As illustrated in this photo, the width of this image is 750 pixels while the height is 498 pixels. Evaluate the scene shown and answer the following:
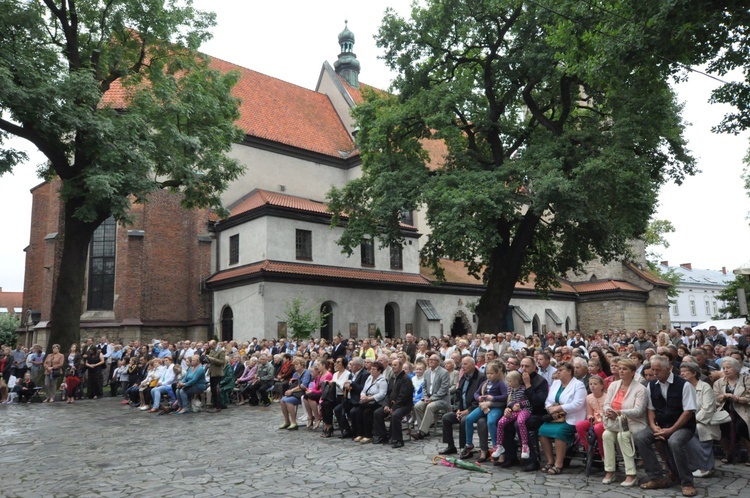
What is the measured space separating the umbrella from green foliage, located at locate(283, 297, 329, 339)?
56.1 ft

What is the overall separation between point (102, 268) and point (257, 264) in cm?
795

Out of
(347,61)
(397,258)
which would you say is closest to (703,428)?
(397,258)

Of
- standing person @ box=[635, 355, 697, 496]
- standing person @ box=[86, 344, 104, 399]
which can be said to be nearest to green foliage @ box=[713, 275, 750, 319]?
standing person @ box=[635, 355, 697, 496]

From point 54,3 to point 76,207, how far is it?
664cm

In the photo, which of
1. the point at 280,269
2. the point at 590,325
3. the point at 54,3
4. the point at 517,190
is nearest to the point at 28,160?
the point at 54,3

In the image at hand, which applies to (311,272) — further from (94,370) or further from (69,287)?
(69,287)

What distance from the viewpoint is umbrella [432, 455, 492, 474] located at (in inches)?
309

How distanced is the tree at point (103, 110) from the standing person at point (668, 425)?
587 inches

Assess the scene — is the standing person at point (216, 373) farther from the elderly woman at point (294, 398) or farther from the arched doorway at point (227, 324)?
the arched doorway at point (227, 324)

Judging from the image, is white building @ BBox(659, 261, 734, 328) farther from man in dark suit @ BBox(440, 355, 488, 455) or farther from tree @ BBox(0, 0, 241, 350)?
man in dark suit @ BBox(440, 355, 488, 455)

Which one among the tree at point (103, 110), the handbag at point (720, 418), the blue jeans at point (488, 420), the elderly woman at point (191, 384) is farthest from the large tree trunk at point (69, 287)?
the handbag at point (720, 418)

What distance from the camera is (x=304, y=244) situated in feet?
94.1

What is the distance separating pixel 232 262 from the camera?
28812 millimetres

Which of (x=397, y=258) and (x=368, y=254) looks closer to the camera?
(x=368, y=254)
